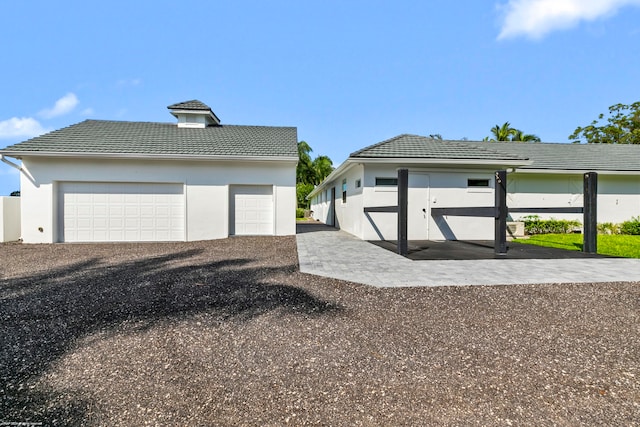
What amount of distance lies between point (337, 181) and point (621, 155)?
1440 centimetres

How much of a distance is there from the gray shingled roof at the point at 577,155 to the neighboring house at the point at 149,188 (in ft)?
36.4

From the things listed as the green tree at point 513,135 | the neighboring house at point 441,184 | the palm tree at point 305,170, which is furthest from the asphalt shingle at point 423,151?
the palm tree at point 305,170

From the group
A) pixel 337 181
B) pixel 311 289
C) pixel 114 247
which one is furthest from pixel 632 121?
pixel 114 247

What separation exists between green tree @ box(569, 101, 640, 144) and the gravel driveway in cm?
3515

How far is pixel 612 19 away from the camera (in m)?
9.16

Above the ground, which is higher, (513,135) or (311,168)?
(513,135)

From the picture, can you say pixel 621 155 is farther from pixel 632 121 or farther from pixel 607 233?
pixel 632 121

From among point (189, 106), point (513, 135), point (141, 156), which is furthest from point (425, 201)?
point (513, 135)

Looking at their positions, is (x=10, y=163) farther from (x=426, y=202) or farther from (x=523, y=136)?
(x=523, y=136)

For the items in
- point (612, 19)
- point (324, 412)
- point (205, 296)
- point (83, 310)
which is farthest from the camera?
point (612, 19)

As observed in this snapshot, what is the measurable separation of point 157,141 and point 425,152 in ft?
32.8

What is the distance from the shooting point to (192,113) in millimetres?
14344

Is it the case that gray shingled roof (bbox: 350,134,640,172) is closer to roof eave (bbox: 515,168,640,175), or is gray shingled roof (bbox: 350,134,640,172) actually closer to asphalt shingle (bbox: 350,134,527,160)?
asphalt shingle (bbox: 350,134,527,160)

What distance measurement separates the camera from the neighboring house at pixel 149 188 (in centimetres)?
1062
